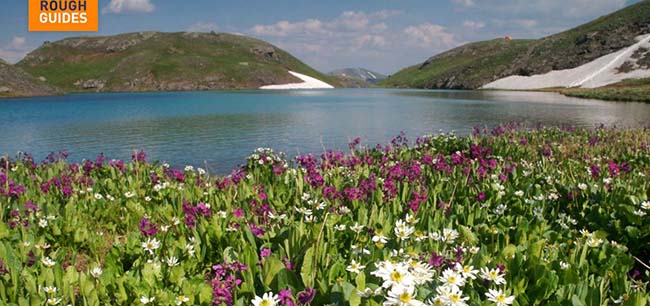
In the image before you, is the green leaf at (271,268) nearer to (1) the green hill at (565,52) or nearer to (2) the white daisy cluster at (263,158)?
(2) the white daisy cluster at (263,158)

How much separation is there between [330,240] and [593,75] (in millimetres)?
114361

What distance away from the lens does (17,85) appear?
338 ft

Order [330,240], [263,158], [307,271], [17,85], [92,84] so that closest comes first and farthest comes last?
[307,271], [330,240], [263,158], [17,85], [92,84]

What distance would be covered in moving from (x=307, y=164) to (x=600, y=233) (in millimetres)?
5305

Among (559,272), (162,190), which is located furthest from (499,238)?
(162,190)

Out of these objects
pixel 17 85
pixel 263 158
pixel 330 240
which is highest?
pixel 17 85

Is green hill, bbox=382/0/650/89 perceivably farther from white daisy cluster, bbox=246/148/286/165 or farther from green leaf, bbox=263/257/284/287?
green leaf, bbox=263/257/284/287

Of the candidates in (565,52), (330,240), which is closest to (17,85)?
(330,240)

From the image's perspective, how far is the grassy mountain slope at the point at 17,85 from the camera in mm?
99188

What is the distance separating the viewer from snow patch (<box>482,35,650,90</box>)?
92.6 meters

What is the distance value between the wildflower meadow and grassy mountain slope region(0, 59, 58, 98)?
10944cm

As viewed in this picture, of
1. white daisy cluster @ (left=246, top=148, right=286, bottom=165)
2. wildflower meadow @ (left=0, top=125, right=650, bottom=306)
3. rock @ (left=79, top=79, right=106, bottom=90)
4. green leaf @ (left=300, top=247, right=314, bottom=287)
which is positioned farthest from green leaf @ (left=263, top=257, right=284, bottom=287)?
rock @ (left=79, top=79, right=106, bottom=90)

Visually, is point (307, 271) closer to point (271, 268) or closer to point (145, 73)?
point (271, 268)

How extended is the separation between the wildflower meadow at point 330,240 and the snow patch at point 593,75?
98822mm
